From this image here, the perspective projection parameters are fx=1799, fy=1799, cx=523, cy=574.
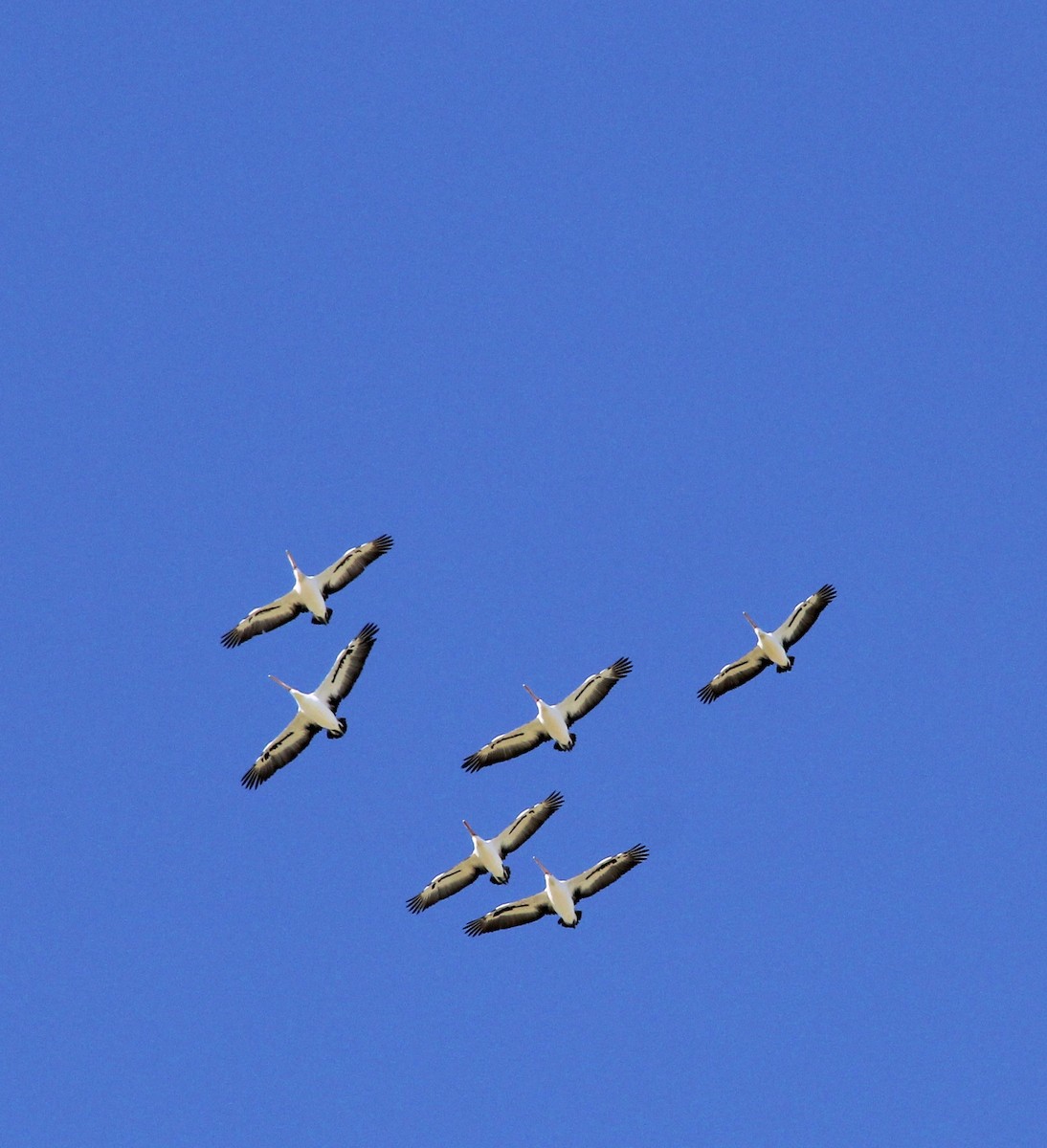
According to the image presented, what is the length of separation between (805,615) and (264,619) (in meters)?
13.5

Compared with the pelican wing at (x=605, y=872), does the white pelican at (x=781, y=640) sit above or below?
above

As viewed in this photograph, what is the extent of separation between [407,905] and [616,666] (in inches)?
308

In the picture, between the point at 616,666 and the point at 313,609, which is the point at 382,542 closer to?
the point at 313,609

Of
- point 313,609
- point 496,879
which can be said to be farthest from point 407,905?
point 313,609

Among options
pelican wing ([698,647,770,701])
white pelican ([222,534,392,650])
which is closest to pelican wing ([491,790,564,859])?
pelican wing ([698,647,770,701])

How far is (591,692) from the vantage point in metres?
44.2

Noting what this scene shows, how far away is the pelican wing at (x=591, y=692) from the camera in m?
44.0

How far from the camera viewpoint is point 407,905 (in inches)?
1747

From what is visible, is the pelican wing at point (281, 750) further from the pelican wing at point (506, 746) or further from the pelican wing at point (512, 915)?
the pelican wing at point (512, 915)

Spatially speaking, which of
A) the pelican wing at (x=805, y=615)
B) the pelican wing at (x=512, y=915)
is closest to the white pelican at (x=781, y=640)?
the pelican wing at (x=805, y=615)

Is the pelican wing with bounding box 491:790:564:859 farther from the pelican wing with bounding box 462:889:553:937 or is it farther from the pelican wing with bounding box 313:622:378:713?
the pelican wing with bounding box 313:622:378:713

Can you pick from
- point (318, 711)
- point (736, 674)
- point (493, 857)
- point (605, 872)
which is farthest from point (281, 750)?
point (736, 674)

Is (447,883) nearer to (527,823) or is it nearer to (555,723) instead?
(527,823)

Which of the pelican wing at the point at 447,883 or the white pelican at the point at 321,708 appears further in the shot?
the pelican wing at the point at 447,883
